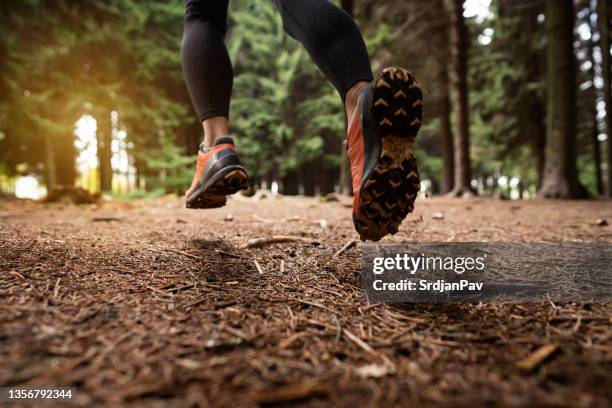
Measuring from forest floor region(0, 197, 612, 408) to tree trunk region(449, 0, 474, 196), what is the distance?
20.1ft

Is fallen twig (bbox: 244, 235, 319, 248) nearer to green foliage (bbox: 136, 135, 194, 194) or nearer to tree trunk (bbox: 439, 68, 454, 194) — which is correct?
green foliage (bbox: 136, 135, 194, 194)

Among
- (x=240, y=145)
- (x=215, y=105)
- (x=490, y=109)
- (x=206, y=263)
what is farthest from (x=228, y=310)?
(x=240, y=145)

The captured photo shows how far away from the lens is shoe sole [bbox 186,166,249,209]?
122 centimetres

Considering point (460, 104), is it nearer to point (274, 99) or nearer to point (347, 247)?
point (347, 247)

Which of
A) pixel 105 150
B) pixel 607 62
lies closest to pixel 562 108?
pixel 607 62

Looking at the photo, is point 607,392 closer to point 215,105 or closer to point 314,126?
point 215,105

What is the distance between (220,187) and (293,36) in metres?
0.62

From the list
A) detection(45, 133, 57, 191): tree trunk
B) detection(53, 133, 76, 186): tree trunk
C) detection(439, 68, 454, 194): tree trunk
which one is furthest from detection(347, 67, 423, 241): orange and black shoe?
detection(45, 133, 57, 191): tree trunk

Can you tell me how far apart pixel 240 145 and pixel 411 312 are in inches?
445

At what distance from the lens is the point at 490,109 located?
9359 millimetres

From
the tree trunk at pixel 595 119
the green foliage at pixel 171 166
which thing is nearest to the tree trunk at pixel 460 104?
the green foliage at pixel 171 166

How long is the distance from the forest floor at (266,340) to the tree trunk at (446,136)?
26.6 ft

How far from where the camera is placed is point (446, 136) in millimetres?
8406

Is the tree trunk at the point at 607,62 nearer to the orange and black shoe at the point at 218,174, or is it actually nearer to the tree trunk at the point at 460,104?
the tree trunk at the point at 460,104
